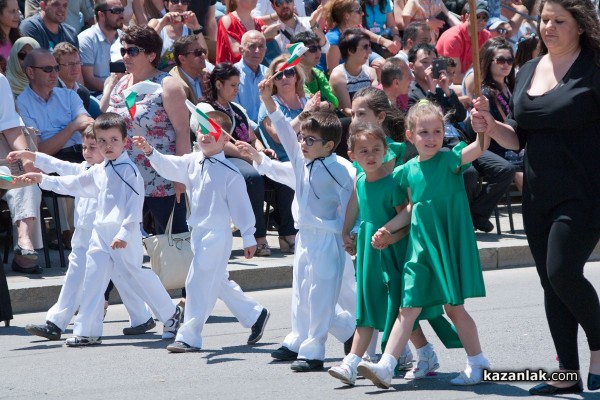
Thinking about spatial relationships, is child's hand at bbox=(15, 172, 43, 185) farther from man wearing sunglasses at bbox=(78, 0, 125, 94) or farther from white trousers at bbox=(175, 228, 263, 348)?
man wearing sunglasses at bbox=(78, 0, 125, 94)

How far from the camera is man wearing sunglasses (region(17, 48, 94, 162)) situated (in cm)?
1074

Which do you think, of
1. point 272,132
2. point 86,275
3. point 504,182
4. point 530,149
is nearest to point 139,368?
point 86,275

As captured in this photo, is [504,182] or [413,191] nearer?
[413,191]

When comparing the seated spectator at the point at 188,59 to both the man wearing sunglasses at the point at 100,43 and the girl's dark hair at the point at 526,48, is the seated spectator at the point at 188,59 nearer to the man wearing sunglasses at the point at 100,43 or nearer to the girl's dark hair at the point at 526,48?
the man wearing sunglasses at the point at 100,43

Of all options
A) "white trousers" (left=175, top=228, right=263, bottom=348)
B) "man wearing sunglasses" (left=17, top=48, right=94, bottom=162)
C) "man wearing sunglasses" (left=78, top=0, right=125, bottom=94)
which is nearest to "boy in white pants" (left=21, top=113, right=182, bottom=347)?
"white trousers" (left=175, top=228, right=263, bottom=348)

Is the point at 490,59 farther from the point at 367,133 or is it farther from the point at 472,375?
the point at 472,375

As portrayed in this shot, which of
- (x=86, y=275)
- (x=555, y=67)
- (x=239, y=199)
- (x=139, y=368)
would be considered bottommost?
(x=139, y=368)

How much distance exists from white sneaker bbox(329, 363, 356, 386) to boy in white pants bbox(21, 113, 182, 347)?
222 centimetres

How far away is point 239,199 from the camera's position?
308 inches

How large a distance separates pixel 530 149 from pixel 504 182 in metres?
5.98

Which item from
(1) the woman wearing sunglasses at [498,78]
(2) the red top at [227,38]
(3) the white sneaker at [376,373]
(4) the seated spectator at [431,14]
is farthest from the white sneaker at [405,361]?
(4) the seated spectator at [431,14]

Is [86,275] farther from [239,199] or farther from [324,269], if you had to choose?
[324,269]

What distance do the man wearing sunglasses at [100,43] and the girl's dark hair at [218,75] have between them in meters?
2.16

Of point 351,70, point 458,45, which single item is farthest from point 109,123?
point 458,45
